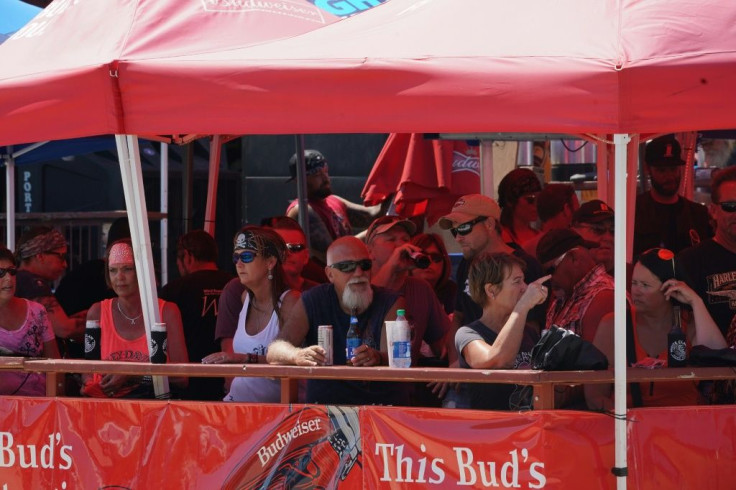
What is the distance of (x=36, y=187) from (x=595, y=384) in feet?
27.1

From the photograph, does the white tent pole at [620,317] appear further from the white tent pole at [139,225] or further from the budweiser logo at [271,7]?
the budweiser logo at [271,7]

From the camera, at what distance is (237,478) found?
5.67m

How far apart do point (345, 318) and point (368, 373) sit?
65cm

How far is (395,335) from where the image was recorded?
18.1ft

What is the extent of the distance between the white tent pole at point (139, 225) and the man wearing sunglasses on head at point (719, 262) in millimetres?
2676

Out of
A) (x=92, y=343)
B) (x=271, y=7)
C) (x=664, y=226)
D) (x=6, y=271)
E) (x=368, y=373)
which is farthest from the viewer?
(x=664, y=226)

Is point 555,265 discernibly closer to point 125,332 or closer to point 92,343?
point 125,332

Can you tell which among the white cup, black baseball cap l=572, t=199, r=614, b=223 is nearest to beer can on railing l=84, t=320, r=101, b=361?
the white cup

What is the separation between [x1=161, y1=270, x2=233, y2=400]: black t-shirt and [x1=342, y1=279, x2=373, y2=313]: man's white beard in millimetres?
1244

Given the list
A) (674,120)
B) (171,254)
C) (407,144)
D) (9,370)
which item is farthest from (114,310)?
(171,254)

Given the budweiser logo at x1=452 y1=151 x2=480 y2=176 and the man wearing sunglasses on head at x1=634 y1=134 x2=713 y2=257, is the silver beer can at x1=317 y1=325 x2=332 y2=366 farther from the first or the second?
the budweiser logo at x1=452 y1=151 x2=480 y2=176

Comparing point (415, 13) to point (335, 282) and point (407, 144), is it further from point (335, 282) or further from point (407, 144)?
point (407, 144)

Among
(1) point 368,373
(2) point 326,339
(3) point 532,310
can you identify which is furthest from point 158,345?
(3) point 532,310

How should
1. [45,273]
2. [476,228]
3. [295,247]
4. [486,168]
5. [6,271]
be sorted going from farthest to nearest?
[486,168]
[45,273]
[295,247]
[6,271]
[476,228]
